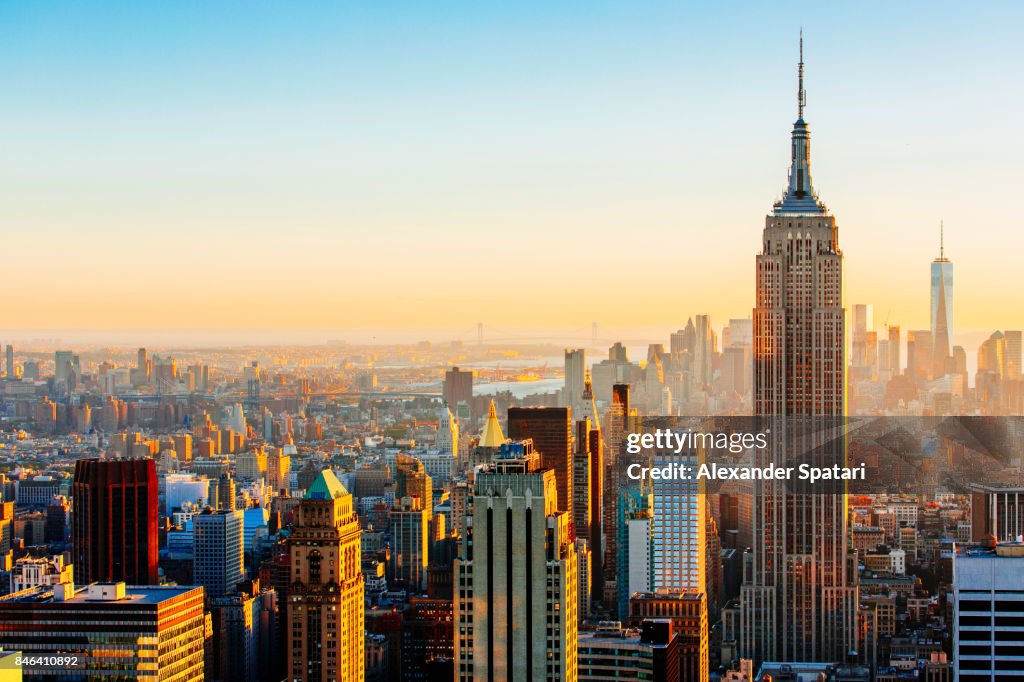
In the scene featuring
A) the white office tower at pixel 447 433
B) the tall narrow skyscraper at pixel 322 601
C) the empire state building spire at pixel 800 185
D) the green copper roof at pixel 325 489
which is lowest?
the tall narrow skyscraper at pixel 322 601

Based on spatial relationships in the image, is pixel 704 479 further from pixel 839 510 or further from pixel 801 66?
pixel 801 66

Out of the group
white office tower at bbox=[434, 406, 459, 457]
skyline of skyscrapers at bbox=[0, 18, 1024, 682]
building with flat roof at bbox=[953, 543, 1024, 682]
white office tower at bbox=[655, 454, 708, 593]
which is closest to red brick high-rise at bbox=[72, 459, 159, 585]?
skyline of skyscrapers at bbox=[0, 18, 1024, 682]

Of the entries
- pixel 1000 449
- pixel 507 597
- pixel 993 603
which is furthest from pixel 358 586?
pixel 1000 449

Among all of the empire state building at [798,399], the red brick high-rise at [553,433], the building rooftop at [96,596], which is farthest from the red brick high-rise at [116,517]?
the empire state building at [798,399]

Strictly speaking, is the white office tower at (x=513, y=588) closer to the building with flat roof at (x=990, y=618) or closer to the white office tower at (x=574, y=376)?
the building with flat roof at (x=990, y=618)

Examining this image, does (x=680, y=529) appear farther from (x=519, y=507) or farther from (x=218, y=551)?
(x=519, y=507)
